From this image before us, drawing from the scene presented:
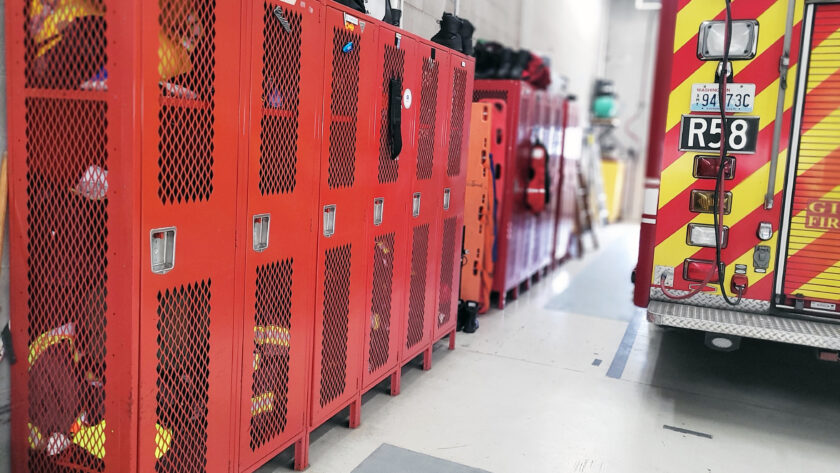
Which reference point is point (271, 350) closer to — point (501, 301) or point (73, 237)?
point (73, 237)

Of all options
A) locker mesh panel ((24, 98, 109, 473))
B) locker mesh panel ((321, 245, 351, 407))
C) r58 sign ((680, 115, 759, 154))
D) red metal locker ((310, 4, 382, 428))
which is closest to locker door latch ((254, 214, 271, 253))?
red metal locker ((310, 4, 382, 428))

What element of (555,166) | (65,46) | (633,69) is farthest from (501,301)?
(633,69)

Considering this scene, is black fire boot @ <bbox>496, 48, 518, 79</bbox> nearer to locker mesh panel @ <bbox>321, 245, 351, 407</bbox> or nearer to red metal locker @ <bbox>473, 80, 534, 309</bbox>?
red metal locker @ <bbox>473, 80, 534, 309</bbox>

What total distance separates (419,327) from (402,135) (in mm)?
1276

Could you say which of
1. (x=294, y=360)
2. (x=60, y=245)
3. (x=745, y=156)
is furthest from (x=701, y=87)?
(x=60, y=245)

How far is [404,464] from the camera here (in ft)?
10.4

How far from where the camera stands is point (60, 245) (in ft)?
6.86

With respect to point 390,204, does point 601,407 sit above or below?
below

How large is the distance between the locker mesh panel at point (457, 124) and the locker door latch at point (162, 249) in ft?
8.44

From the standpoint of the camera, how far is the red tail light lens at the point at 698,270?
382 cm

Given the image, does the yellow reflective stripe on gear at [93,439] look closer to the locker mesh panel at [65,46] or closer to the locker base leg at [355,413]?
the locker mesh panel at [65,46]

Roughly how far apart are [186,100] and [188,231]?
417mm

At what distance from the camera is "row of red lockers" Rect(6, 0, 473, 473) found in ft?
6.42

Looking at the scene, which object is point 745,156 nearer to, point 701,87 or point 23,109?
point 701,87
